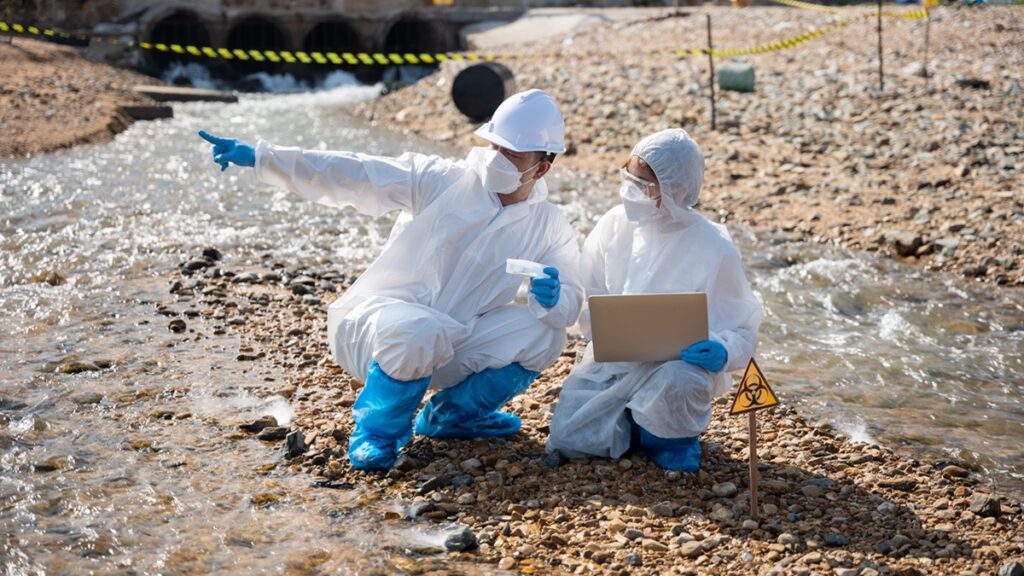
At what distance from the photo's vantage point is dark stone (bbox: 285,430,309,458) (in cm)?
448

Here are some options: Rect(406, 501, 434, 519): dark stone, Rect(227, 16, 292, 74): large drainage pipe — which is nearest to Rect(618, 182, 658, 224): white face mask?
Rect(406, 501, 434, 519): dark stone

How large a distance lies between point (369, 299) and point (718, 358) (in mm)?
1355

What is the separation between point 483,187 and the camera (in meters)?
4.52

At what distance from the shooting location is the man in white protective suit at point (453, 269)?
433 centimetres

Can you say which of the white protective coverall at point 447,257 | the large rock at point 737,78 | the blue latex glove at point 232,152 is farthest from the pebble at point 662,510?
the large rock at point 737,78

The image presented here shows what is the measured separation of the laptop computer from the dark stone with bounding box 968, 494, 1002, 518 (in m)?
1.17

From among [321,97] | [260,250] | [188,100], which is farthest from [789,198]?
[321,97]

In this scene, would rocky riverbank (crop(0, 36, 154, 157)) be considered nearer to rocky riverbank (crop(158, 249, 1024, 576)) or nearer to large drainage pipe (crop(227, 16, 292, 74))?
large drainage pipe (crop(227, 16, 292, 74))

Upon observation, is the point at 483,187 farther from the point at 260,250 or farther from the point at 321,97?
the point at 321,97

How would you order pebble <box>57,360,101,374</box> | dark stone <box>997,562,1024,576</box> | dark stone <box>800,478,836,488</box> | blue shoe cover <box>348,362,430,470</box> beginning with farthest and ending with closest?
pebble <box>57,360,101,374</box>, dark stone <box>800,478,836,488</box>, blue shoe cover <box>348,362,430,470</box>, dark stone <box>997,562,1024,576</box>

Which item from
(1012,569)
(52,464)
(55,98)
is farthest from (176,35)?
(1012,569)

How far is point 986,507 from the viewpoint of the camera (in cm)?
416

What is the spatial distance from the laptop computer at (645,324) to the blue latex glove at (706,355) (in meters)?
0.03

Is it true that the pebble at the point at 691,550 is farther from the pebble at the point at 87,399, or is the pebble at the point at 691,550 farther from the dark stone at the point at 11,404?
the dark stone at the point at 11,404
